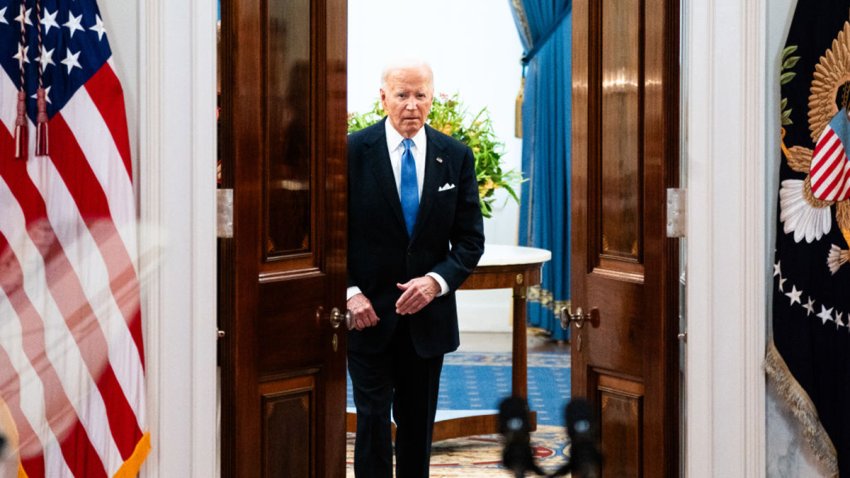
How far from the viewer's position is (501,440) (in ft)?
2.74

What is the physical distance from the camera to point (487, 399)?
19.2 feet

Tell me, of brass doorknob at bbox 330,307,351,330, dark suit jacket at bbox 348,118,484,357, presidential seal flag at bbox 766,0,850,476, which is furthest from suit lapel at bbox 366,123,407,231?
presidential seal flag at bbox 766,0,850,476

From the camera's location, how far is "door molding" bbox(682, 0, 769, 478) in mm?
2533

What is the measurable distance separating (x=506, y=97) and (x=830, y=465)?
5748 millimetres

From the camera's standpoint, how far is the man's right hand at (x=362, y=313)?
3352mm

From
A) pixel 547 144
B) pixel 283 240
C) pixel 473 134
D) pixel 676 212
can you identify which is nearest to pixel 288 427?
pixel 283 240

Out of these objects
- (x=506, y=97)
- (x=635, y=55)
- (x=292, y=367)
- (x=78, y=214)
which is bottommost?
(x=292, y=367)

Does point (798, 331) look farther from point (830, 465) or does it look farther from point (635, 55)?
point (635, 55)

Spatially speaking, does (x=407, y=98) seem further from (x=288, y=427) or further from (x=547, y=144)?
(x=547, y=144)

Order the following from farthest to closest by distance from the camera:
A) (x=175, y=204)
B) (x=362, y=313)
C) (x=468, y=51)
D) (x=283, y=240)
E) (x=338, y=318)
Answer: (x=468, y=51) → (x=362, y=313) → (x=338, y=318) → (x=283, y=240) → (x=175, y=204)

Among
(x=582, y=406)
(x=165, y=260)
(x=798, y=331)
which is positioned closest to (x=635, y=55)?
(x=798, y=331)

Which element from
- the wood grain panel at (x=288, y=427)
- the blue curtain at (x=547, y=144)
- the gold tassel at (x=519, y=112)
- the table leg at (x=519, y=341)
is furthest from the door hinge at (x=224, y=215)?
the gold tassel at (x=519, y=112)

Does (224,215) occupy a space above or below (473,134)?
below

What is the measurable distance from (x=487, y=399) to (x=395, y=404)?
2.37 meters
